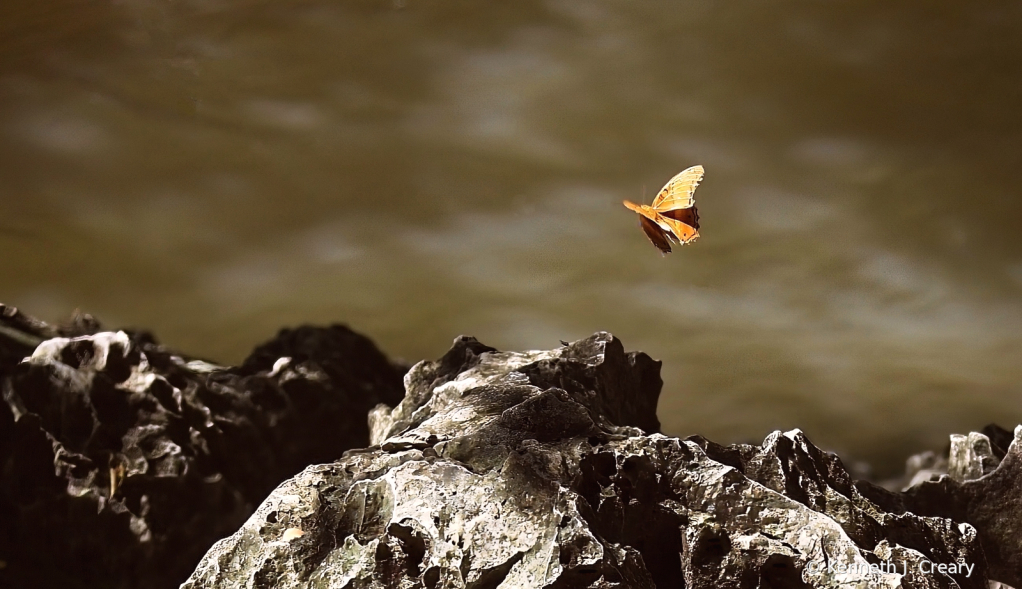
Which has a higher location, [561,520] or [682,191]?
[682,191]

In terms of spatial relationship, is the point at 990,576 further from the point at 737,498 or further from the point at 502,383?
the point at 502,383

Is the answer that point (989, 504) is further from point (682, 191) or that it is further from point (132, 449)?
point (132, 449)

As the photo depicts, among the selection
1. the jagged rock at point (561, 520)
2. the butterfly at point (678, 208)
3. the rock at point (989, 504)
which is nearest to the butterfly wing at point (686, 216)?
the butterfly at point (678, 208)

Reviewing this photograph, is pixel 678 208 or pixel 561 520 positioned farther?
pixel 678 208

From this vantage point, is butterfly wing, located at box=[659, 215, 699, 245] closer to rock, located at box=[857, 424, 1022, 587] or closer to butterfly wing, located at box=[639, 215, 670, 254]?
butterfly wing, located at box=[639, 215, 670, 254]

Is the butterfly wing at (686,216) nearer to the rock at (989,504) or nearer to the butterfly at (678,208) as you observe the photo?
the butterfly at (678,208)

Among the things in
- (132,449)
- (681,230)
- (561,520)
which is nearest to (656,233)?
(681,230)
